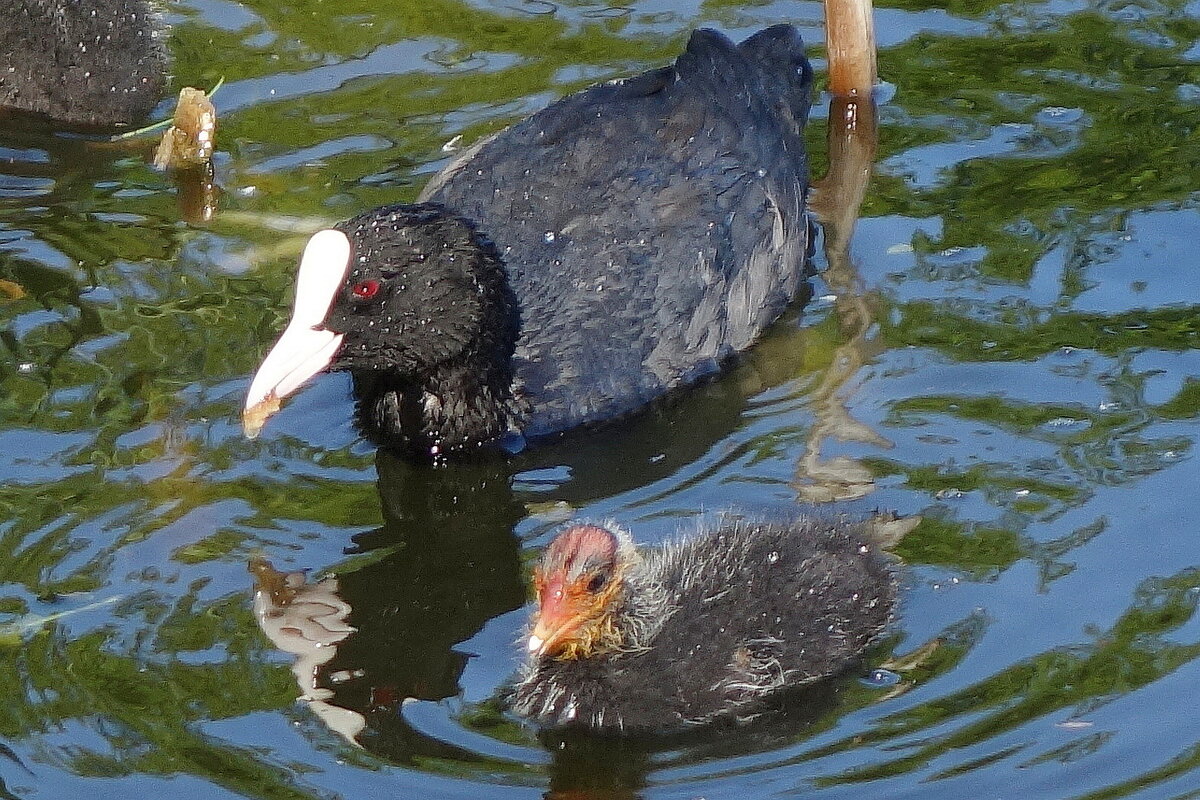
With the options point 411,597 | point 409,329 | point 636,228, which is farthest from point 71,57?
point 411,597

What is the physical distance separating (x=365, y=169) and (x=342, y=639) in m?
2.56

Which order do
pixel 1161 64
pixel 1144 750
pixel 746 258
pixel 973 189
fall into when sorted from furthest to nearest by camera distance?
pixel 1161 64 < pixel 973 189 < pixel 746 258 < pixel 1144 750

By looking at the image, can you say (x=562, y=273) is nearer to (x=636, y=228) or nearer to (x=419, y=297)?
(x=636, y=228)

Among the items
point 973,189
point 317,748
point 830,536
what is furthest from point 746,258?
point 317,748

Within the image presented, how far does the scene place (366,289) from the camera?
520 centimetres

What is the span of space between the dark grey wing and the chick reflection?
14.7 inches

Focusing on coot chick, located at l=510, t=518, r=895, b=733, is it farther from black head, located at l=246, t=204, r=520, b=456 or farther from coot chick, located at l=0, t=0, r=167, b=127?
coot chick, located at l=0, t=0, r=167, b=127

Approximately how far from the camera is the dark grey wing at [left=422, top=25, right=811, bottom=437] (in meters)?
5.57

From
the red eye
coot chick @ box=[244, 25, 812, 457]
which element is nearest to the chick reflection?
coot chick @ box=[244, 25, 812, 457]

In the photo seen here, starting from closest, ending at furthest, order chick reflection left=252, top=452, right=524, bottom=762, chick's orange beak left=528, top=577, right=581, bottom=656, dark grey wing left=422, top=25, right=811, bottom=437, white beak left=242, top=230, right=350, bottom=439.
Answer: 1. chick's orange beak left=528, top=577, right=581, bottom=656
2. chick reflection left=252, top=452, right=524, bottom=762
3. white beak left=242, top=230, right=350, bottom=439
4. dark grey wing left=422, top=25, right=811, bottom=437

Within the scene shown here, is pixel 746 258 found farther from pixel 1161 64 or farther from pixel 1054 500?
pixel 1161 64

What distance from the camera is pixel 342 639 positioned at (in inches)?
181

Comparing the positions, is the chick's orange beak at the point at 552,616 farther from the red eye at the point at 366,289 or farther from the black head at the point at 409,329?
the red eye at the point at 366,289

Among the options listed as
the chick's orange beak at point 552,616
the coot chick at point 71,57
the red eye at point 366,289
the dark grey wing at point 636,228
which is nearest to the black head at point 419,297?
the red eye at point 366,289
